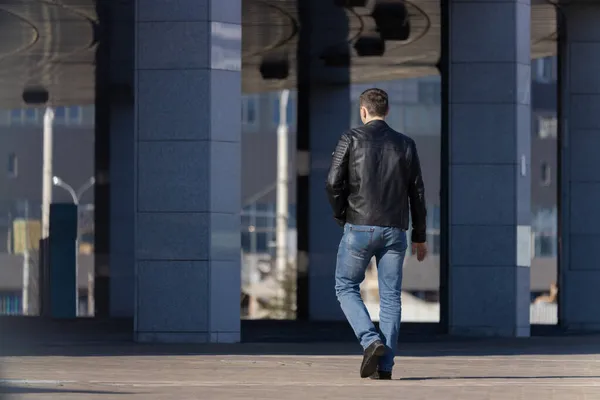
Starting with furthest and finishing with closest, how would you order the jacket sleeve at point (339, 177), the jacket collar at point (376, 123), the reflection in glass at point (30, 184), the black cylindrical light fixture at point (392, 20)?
1. the reflection in glass at point (30, 184)
2. the black cylindrical light fixture at point (392, 20)
3. the jacket collar at point (376, 123)
4. the jacket sleeve at point (339, 177)

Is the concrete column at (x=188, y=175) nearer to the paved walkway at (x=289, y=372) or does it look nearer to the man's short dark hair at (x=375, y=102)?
the paved walkway at (x=289, y=372)

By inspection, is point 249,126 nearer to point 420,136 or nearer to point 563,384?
point 420,136

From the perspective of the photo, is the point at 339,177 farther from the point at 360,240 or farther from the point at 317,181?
the point at 317,181

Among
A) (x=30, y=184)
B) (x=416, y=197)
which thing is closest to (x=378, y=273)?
(x=416, y=197)

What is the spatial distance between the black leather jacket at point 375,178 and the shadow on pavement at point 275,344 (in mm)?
3283

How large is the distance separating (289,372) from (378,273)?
1.18 meters

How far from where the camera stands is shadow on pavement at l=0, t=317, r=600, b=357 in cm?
1574

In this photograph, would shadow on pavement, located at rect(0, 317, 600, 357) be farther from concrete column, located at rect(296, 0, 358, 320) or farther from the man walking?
concrete column, located at rect(296, 0, 358, 320)

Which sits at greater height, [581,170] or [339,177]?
[581,170]

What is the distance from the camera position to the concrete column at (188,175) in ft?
57.6

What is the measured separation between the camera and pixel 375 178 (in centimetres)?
1228

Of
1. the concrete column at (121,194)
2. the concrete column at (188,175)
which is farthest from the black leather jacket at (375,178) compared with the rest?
the concrete column at (121,194)

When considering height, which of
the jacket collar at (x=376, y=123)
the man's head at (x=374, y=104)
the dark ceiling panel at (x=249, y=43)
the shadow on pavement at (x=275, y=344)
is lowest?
the shadow on pavement at (x=275, y=344)

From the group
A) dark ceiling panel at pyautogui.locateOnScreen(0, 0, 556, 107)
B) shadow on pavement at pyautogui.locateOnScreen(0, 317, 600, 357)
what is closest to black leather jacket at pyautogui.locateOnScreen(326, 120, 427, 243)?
shadow on pavement at pyautogui.locateOnScreen(0, 317, 600, 357)
